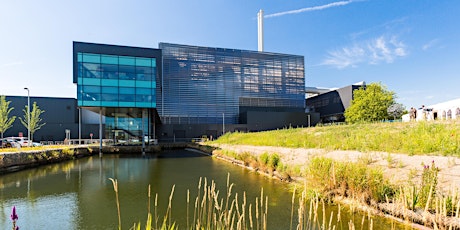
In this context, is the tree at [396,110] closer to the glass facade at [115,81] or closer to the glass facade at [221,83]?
the glass facade at [221,83]

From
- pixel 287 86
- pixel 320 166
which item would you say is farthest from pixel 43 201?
pixel 287 86

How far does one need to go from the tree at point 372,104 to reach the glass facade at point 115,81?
4218 centimetres

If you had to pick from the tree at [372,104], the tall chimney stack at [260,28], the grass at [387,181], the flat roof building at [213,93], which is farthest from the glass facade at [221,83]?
the grass at [387,181]

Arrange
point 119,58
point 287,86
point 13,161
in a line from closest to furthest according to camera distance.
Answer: point 13,161 < point 119,58 < point 287,86

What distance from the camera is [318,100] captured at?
8044 centimetres

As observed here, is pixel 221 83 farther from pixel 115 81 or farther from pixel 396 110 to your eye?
pixel 396 110

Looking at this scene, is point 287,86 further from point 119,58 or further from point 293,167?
point 293,167

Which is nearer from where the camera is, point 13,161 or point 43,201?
point 43,201

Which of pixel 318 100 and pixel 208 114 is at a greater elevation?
pixel 318 100

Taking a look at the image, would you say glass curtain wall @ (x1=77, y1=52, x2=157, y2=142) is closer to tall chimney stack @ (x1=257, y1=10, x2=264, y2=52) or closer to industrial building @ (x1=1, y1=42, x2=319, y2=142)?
industrial building @ (x1=1, y1=42, x2=319, y2=142)

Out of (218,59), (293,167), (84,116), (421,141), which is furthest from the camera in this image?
(218,59)

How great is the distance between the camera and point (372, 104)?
5050 cm

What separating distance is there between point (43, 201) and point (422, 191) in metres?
11.6

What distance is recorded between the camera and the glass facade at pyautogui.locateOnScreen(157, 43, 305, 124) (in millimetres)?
59969
